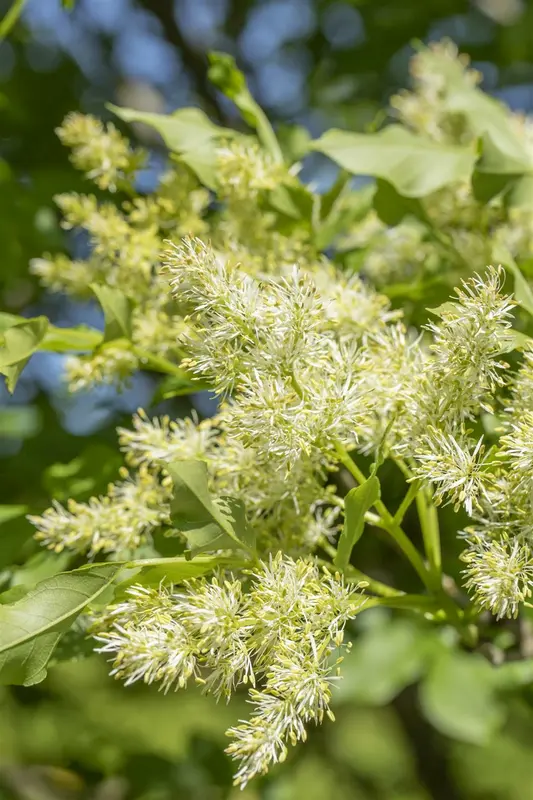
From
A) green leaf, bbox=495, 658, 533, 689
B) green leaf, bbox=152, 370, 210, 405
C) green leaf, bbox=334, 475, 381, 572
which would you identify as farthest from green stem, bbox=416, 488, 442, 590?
green leaf, bbox=495, 658, 533, 689

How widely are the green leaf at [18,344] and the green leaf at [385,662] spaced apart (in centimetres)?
129

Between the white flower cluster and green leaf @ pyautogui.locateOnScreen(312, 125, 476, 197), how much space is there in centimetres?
59

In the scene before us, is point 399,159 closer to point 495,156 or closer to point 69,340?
point 495,156

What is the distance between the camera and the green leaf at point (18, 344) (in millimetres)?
872

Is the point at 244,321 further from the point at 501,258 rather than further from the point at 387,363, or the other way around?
the point at 501,258

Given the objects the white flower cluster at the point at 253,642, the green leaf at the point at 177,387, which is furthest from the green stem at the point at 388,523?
the green leaf at the point at 177,387

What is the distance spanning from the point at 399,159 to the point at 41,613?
0.76 meters

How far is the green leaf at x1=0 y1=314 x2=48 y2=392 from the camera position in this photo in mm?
872

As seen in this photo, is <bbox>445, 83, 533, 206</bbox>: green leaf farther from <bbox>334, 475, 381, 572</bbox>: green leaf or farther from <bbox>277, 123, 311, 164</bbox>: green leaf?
<bbox>334, 475, 381, 572</bbox>: green leaf

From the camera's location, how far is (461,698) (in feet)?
6.00

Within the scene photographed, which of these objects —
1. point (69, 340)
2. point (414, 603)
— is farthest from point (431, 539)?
point (69, 340)

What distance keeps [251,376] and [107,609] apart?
10.0 inches

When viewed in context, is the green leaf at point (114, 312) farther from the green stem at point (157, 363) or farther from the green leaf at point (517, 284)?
the green leaf at point (517, 284)

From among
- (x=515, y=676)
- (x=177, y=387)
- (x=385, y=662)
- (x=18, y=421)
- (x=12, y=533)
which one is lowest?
(x=385, y=662)
